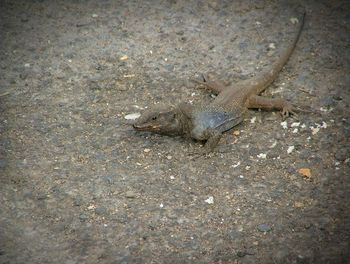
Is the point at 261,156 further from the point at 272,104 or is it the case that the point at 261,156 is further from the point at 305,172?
the point at 272,104

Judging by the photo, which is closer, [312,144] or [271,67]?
[312,144]

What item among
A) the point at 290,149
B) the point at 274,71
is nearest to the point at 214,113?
the point at 290,149

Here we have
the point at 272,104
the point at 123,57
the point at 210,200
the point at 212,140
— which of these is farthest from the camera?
the point at 123,57

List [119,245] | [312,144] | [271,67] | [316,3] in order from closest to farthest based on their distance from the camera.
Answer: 1. [119,245]
2. [312,144]
3. [271,67]
4. [316,3]

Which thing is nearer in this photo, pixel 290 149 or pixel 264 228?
pixel 264 228

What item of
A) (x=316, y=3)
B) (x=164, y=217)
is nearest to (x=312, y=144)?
(x=164, y=217)

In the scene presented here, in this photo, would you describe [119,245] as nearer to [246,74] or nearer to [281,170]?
[281,170]
